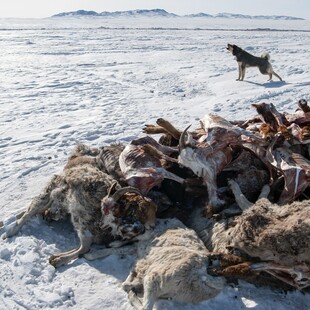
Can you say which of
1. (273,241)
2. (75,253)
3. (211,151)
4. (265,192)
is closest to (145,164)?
(211,151)

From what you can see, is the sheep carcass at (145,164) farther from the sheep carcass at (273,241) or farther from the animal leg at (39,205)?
the sheep carcass at (273,241)

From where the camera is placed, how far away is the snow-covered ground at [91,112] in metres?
3.59

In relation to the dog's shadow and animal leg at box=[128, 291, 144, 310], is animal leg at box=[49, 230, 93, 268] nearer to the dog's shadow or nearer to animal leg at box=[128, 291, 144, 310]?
animal leg at box=[128, 291, 144, 310]

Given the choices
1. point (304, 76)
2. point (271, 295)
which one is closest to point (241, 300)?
point (271, 295)

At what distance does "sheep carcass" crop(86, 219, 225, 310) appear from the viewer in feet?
10.7

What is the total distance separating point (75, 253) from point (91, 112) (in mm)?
5953

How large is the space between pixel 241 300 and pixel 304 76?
32.4 feet

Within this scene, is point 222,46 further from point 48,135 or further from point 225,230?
point 225,230

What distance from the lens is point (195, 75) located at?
13430 mm

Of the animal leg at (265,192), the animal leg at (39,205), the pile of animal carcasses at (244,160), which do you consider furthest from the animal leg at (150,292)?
the animal leg at (39,205)

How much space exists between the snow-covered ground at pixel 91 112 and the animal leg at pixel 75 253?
8 centimetres

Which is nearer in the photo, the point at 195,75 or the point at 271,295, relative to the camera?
the point at 271,295

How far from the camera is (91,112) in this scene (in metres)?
9.68

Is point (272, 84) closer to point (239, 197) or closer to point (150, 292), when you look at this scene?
point (239, 197)
